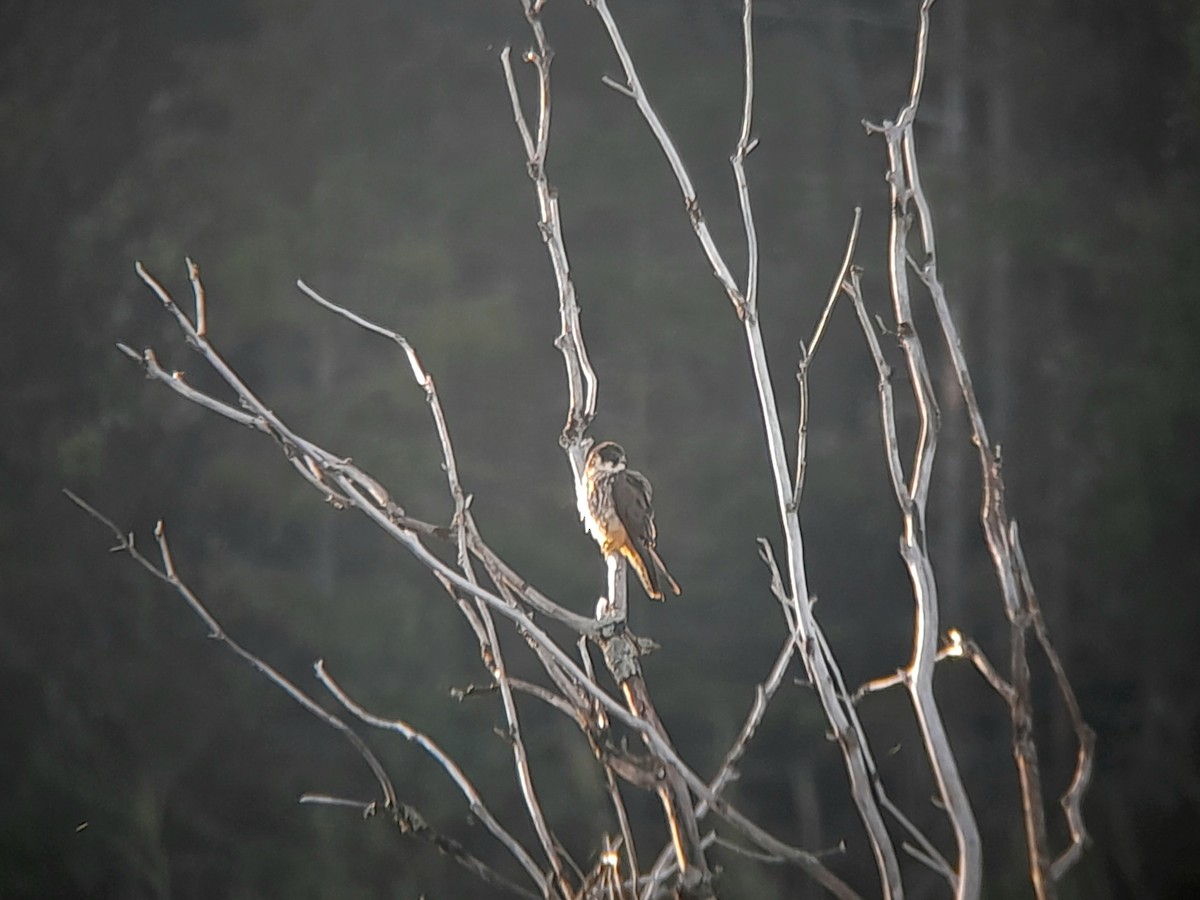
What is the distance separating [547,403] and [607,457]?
2.26ft

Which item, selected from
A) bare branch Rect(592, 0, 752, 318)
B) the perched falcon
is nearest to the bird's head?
the perched falcon

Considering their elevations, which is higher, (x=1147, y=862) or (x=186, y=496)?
(x=186, y=496)

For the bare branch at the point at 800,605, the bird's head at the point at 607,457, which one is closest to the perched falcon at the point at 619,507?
the bird's head at the point at 607,457

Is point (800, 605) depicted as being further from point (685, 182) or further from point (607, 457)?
point (607, 457)

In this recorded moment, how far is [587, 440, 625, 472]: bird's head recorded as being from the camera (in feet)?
4.65

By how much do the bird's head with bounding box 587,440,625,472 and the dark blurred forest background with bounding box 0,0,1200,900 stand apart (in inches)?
25.4

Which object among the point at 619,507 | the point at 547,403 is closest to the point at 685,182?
the point at 619,507

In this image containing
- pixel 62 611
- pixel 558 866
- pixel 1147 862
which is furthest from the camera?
pixel 62 611

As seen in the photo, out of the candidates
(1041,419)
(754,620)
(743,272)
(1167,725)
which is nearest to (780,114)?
(743,272)

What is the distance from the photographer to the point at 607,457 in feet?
4.87

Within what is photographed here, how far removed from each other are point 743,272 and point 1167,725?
110 centimetres

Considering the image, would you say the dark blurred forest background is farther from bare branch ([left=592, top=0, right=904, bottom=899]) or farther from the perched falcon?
bare branch ([left=592, top=0, right=904, bottom=899])

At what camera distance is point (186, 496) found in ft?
7.15

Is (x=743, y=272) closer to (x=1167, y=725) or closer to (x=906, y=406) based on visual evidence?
(x=906, y=406)
